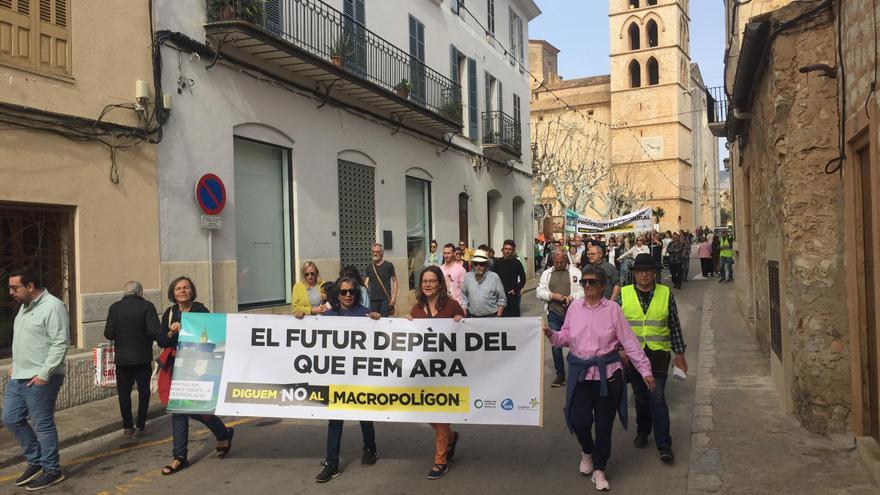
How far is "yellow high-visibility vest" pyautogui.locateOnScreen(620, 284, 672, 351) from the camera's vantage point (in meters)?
6.21

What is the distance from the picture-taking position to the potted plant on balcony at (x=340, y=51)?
13891 millimetres

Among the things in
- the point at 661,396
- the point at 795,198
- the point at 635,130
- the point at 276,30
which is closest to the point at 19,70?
the point at 276,30

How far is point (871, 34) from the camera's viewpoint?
5250mm

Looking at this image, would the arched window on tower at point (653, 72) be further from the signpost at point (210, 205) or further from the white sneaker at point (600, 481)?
the white sneaker at point (600, 481)

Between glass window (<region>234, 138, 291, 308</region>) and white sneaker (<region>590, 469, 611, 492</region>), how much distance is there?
8039 millimetres

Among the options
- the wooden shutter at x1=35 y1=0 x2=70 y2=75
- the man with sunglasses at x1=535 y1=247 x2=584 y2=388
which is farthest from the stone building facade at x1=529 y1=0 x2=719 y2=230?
the wooden shutter at x1=35 y1=0 x2=70 y2=75

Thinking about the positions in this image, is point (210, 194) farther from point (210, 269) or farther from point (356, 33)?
point (356, 33)

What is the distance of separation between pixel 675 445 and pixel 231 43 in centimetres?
882

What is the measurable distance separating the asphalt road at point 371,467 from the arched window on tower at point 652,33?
68.3 m

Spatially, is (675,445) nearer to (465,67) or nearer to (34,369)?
(34,369)

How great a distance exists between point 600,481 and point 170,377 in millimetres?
3698

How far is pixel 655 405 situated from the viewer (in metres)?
6.05

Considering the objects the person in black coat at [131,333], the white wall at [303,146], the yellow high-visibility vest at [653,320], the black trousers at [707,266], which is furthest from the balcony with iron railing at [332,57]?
the black trousers at [707,266]

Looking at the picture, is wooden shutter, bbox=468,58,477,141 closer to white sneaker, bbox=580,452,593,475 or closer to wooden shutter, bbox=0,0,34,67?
wooden shutter, bbox=0,0,34,67
